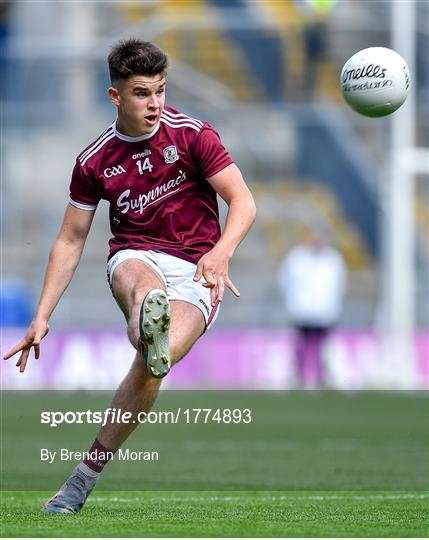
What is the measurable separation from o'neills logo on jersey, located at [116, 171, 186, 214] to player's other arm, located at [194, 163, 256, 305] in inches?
8.4

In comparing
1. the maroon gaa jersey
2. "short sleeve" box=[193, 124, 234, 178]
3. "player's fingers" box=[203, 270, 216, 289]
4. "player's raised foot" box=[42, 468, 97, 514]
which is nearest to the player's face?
the maroon gaa jersey

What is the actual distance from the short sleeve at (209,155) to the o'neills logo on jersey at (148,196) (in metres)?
0.15

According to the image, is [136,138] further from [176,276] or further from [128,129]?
[176,276]

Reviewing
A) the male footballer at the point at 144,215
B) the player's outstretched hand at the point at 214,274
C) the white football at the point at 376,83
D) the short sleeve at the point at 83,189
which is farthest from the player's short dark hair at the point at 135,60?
the white football at the point at 376,83

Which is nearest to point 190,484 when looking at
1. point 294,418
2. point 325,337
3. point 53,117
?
point 294,418

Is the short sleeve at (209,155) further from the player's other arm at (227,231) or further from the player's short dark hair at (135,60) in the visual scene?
the player's short dark hair at (135,60)

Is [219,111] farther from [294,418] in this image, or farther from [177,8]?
[294,418]

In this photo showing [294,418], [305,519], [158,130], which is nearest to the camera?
[305,519]

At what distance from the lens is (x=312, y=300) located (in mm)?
17547

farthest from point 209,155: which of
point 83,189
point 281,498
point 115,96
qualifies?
point 281,498

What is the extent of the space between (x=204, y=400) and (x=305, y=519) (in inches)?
357

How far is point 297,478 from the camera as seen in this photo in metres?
8.40

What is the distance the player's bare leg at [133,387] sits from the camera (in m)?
6.14

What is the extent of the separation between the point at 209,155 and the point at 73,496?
1.81 m
